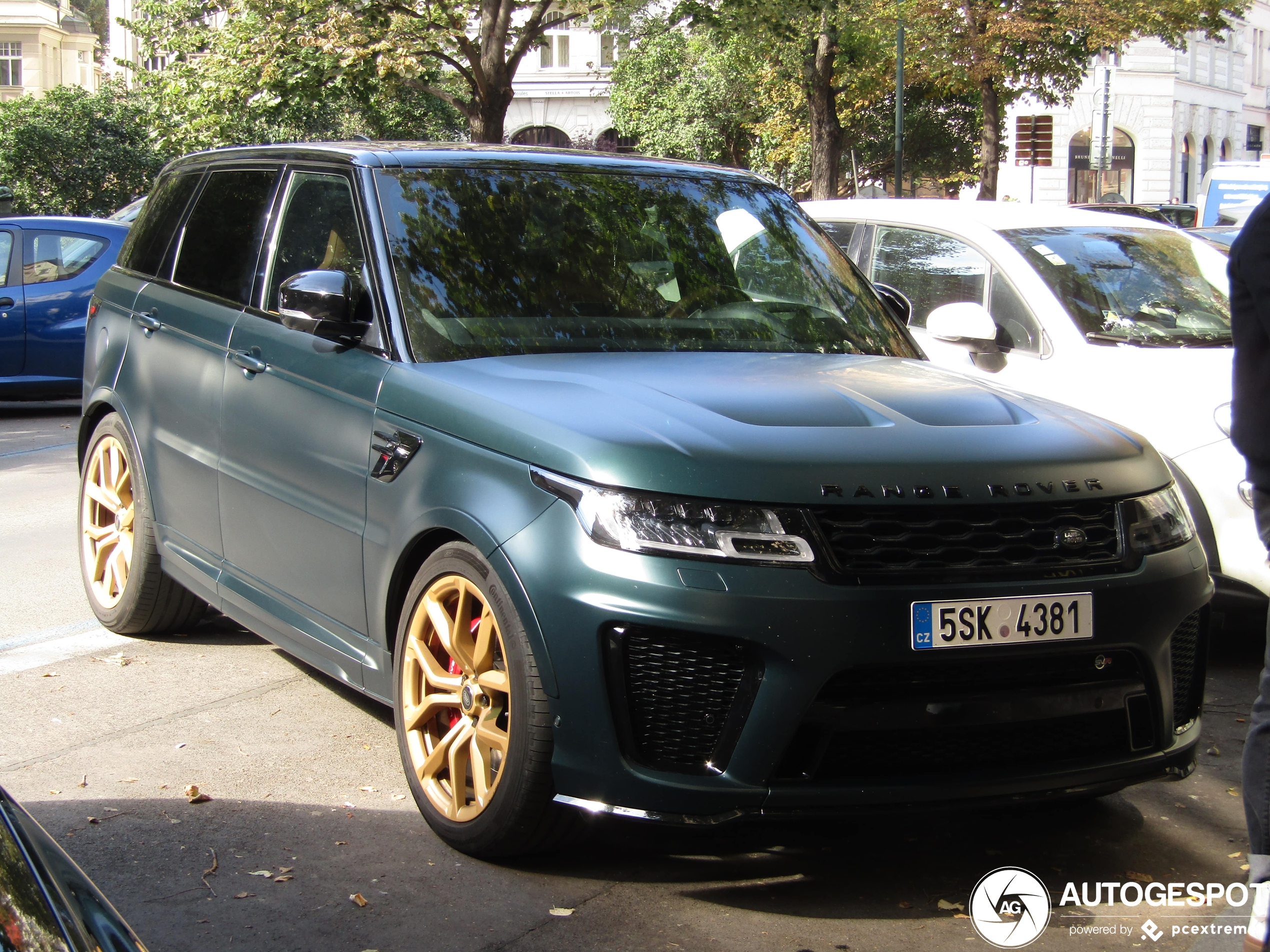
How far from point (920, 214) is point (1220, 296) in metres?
1.52

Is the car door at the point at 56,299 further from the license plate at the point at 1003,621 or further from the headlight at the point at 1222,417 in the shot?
the license plate at the point at 1003,621

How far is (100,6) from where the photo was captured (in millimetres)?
135875

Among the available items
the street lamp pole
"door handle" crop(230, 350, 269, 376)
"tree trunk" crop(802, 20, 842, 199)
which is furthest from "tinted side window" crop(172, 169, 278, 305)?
the street lamp pole

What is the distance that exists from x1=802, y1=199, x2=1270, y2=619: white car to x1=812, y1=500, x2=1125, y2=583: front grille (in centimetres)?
242

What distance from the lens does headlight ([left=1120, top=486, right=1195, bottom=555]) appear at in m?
3.55

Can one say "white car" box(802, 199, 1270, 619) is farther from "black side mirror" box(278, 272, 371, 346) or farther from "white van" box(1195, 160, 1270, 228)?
"white van" box(1195, 160, 1270, 228)

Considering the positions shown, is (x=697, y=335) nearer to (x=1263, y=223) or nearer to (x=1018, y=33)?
(x=1263, y=223)

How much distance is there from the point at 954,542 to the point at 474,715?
48.1 inches

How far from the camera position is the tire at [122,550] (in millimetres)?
5570

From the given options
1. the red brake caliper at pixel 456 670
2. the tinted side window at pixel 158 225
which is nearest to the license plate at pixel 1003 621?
the red brake caliper at pixel 456 670

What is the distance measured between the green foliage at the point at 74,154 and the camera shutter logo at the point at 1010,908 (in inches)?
1322

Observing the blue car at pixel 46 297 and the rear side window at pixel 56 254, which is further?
the rear side window at pixel 56 254

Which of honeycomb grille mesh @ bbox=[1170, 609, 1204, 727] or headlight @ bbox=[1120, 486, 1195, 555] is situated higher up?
headlight @ bbox=[1120, 486, 1195, 555]

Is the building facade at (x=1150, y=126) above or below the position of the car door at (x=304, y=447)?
above
